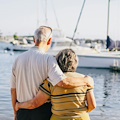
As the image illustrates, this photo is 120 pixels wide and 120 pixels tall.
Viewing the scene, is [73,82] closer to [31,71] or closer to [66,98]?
[66,98]

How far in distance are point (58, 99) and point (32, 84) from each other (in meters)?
0.32

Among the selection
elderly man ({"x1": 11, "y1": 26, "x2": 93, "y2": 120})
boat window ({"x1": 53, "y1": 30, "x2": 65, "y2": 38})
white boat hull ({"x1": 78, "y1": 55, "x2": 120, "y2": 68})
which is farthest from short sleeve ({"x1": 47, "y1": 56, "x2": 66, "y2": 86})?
boat window ({"x1": 53, "y1": 30, "x2": 65, "y2": 38})

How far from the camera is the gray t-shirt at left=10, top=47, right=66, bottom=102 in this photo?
281 centimetres

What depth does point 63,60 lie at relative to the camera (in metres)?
2.77

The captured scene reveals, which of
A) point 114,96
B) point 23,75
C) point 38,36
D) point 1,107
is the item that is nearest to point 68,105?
point 23,75

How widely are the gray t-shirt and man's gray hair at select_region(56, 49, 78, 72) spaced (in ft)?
0.20

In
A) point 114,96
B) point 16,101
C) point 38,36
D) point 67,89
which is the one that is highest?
point 38,36

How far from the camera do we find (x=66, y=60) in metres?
2.76

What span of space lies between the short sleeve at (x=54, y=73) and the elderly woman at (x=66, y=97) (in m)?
0.06

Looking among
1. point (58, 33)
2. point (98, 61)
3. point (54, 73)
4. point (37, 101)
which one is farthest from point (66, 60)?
point (58, 33)

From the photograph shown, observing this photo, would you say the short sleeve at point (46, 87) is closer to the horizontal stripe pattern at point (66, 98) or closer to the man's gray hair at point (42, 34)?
the horizontal stripe pattern at point (66, 98)

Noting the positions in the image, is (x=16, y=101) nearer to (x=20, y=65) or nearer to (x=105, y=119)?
(x=20, y=65)

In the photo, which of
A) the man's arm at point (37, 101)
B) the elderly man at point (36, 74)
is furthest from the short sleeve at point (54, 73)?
the man's arm at point (37, 101)

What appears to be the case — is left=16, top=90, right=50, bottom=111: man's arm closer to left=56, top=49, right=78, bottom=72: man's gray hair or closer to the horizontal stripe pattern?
the horizontal stripe pattern
